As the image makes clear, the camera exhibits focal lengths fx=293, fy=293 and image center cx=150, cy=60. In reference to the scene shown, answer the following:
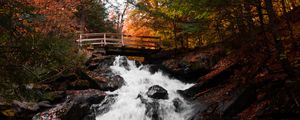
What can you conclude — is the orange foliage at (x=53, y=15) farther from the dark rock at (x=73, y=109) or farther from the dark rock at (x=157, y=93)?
the dark rock at (x=157, y=93)

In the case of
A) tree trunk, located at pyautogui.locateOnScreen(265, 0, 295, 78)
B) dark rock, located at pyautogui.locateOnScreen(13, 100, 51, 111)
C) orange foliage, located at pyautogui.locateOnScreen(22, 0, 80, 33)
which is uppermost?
orange foliage, located at pyautogui.locateOnScreen(22, 0, 80, 33)

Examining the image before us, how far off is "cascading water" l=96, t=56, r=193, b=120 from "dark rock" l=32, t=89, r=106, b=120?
30.8 inches

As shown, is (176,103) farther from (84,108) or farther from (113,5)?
(113,5)

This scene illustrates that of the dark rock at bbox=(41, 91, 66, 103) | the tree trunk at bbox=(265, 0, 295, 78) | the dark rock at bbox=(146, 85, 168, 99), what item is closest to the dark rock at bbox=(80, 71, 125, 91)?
the dark rock at bbox=(41, 91, 66, 103)

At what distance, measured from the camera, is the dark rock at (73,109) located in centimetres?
1155

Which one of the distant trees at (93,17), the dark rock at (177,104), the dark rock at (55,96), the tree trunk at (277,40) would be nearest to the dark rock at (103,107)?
the dark rock at (55,96)

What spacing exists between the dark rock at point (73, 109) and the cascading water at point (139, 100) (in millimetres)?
782

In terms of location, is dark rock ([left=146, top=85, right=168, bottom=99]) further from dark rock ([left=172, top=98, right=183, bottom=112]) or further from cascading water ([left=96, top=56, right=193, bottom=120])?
dark rock ([left=172, top=98, right=183, bottom=112])

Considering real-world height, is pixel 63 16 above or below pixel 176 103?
above

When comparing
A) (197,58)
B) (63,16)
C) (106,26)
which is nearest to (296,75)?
(197,58)

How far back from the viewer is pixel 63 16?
19062 millimetres

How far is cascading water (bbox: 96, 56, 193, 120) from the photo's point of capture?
12.3 metres

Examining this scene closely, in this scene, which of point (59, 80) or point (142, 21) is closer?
point (59, 80)

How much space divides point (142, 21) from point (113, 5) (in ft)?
31.2
